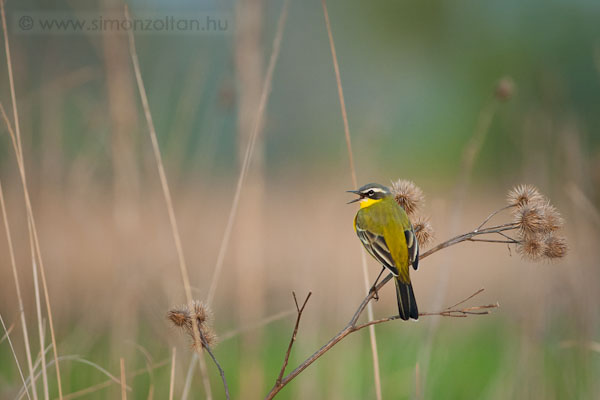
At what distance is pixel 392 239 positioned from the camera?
2.48 meters

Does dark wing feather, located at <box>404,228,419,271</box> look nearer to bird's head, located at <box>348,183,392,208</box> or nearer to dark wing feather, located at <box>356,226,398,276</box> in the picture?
dark wing feather, located at <box>356,226,398,276</box>

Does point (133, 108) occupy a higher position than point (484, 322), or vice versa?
point (133, 108)

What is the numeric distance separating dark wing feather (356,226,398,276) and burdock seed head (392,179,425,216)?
22 centimetres

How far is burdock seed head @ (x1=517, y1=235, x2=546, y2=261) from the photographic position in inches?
73.0

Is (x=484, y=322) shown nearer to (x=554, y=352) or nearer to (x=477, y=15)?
(x=554, y=352)

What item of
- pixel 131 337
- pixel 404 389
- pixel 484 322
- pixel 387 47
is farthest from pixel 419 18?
pixel 131 337

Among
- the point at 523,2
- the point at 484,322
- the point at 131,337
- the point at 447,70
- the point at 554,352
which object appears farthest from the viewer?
the point at 447,70

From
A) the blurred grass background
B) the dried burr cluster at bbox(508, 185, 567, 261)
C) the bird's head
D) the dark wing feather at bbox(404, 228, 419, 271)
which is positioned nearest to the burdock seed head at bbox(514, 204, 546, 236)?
the dried burr cluster at bbox(508, 185, 567, 261)

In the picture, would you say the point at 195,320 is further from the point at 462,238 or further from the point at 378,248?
the point at 378,248

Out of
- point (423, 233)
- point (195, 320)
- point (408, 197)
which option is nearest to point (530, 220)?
point (423, 233)

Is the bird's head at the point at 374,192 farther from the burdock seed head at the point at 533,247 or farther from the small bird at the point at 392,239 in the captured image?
the burdock seed head at the point at 533,247

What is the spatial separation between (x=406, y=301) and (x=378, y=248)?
0.29m

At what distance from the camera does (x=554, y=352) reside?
454 centimetres

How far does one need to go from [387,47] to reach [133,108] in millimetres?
15525
